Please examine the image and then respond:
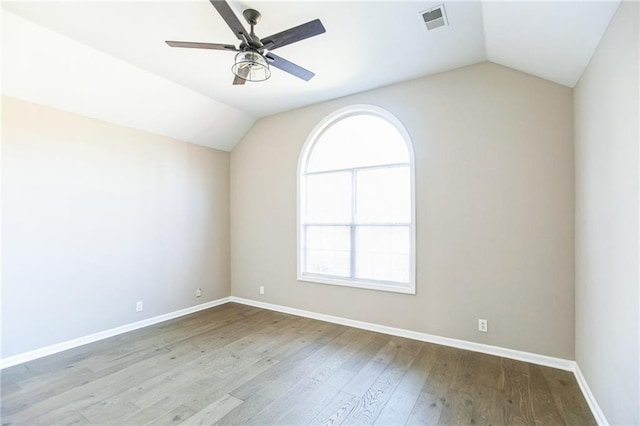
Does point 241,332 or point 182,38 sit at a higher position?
point 182,38

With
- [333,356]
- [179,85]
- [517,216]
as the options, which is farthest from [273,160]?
[517,216]

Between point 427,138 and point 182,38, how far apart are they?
107 inches

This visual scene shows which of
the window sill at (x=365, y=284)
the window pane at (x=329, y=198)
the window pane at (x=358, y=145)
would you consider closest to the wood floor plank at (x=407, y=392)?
the window sill at (x=365, y=284)

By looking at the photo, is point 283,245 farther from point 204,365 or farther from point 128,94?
point 128,94

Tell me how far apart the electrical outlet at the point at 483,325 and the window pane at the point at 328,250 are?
163 cm

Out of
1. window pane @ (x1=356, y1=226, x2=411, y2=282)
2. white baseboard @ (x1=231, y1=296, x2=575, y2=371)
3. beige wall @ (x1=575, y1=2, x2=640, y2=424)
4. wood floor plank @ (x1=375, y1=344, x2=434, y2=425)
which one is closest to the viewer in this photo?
beige wall @ (x1=575, y1=2, x2=640, y2=424)

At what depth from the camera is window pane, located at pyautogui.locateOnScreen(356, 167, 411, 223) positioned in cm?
367

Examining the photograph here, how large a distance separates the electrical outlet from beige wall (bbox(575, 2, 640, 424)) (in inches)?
29.2

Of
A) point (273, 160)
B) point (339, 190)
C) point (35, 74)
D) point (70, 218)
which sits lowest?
point (70, 218)

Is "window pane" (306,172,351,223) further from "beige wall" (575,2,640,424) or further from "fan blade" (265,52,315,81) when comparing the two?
"beige wall" (575,2,640,424)

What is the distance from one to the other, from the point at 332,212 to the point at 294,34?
8.27ft

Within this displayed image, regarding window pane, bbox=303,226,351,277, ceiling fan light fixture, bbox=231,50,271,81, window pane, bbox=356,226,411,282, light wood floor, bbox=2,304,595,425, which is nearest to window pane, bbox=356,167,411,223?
window pane, bbox=356,226,411,282

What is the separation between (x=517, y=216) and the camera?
9.73 feet

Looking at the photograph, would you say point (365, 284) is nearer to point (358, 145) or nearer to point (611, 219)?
point (358, 145)
